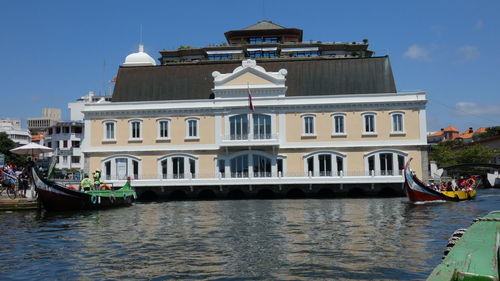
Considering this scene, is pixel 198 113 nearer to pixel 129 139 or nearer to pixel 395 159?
pixel 129 139

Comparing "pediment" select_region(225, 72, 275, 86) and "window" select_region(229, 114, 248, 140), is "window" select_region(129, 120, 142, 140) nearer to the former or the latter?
"window" select_region(229, 114, 248, 140)

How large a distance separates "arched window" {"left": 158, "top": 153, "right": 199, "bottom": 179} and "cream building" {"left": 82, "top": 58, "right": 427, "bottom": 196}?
9 cm

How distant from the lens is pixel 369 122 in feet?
147

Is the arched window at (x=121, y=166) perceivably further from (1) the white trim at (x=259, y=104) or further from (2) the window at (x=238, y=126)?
(2) the window at (x=238, y=126)

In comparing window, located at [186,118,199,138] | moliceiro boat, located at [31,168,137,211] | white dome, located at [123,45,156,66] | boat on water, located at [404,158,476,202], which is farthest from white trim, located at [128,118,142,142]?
boat on water, located at [404,158,476,202]

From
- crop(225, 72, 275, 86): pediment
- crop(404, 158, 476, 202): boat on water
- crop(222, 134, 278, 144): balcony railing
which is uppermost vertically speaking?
crop(225, 72, 275, 86): pediment

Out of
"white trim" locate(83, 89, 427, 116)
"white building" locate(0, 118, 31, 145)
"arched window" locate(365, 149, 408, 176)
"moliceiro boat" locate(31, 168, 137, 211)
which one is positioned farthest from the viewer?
"white building" locate(0, 118, 31, 145)

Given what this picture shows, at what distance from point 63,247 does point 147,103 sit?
3136 centimetres

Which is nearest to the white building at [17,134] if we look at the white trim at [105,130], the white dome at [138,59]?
the white dome at [138,59]

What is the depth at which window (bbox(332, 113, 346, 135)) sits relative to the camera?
148 ft


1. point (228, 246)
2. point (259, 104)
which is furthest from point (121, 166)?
point (228, 246)

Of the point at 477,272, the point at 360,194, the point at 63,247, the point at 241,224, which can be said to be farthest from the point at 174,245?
the point at 360,194

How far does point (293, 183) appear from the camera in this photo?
42562 millimetres

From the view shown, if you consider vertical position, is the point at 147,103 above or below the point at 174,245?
above
